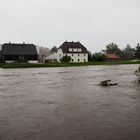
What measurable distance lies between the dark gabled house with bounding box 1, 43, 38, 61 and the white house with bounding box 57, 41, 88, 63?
8.88m

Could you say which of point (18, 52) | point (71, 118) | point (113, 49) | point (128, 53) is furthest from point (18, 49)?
point (128, 53)

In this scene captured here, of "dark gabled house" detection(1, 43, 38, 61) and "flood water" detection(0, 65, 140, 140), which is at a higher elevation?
"dark gabled house" detection(1, 43, 38, 61)

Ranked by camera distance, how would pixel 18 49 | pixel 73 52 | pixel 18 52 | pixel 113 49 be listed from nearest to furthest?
pixel 18 52
pixel 18 49
pixel 73 52
pixel 113 49

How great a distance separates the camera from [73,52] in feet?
273

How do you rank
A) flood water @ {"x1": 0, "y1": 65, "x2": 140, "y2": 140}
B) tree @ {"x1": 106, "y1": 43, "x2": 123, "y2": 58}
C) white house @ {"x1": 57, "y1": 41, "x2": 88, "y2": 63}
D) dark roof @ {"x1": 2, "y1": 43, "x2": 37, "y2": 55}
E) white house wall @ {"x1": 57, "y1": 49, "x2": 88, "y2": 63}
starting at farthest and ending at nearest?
tree @ {"x1": 106, "y1": 43, "x2": 123, "y2": 58} < white house wall @ {"x1": 57, "y1": 49, "x2": 88, "y2": 63} < white house @ {"x1": 57, "y1": 41, "x2": 88, "y2": 63} < dark roof @ {"x1": 2, "y1": 43, "x2": 37, "y2": 55} < flood water @ {"x1": 0, "y1": 65, "x2": 140, "y2": 140}

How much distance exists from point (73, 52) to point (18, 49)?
17022 mm

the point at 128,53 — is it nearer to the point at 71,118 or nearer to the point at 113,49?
the point at 113,49

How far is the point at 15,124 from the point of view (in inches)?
396

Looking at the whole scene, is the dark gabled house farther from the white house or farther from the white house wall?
the white house

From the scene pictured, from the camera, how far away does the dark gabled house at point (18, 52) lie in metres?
75.9

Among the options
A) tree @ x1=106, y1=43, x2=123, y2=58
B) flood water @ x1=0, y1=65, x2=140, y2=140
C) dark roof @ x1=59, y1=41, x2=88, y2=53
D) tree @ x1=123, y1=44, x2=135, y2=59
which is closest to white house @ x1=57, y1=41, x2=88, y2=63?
dark roof @ x1=59, y1=41, x2=88, y2=53

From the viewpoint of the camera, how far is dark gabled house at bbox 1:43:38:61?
249 ft

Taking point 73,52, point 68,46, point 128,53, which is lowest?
point 73,52

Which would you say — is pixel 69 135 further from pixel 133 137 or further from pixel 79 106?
pixel 79 106
